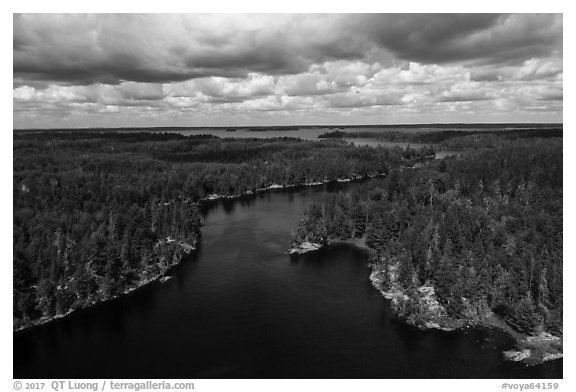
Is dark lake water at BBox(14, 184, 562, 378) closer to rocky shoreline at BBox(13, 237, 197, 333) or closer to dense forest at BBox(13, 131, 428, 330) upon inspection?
rocky shoreline at BBox(13, 237, 197, 333)

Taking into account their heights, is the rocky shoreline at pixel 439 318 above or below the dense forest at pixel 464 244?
below


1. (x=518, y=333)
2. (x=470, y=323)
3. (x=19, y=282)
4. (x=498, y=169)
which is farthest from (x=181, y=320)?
(x=498, y=169)

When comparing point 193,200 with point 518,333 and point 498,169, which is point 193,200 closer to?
point 498,169

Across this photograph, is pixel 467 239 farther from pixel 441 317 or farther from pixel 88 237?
pixel 88 237

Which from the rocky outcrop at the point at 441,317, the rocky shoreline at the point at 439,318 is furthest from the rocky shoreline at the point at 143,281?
the rocky outcrop at the point at 441,317

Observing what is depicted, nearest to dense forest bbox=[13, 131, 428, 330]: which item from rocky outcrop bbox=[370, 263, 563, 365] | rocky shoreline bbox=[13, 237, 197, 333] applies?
rocky shoreline bbox=[13, 237, 197, 333]

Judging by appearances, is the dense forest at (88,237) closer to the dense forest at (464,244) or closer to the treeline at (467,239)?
the dense forest at (464,244)
